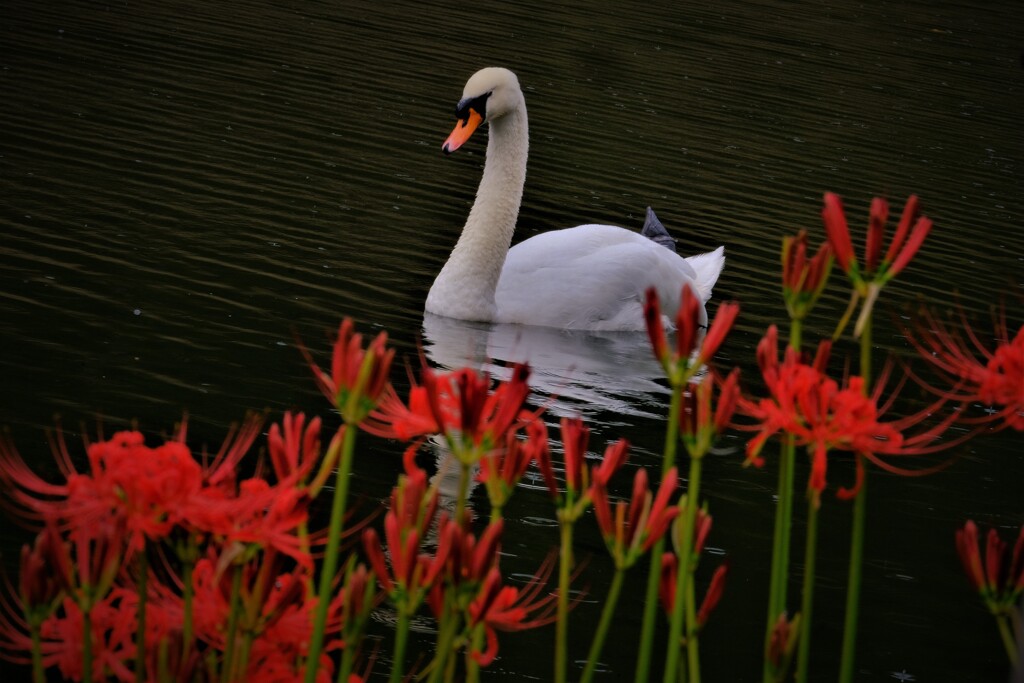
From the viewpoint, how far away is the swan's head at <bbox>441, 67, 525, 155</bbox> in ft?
→ 31.2

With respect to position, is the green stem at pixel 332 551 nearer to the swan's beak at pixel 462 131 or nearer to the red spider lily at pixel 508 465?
the red spider lily at pixel 508 465

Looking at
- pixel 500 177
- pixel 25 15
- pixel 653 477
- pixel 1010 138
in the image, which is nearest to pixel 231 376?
pixel 653 477

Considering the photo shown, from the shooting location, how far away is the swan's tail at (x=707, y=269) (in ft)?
34.5

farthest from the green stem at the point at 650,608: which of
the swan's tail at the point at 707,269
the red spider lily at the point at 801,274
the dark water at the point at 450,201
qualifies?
the swan's tail at the point at 707,269

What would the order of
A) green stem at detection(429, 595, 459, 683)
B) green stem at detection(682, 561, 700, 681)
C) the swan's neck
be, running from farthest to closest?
the swan's neck → green stem at detection(682, 561, 700, 681) → green stem at detection(429, 595, 459, 683)

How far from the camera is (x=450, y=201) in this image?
488 inches

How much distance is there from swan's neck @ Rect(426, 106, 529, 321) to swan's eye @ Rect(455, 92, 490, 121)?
10.9 inches

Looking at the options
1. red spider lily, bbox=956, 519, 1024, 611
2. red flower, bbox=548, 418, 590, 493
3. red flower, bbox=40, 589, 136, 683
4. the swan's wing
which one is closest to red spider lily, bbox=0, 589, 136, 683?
red flower, bbox=40, 589, 136, 683

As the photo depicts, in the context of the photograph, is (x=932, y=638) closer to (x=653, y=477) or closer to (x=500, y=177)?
(x=653, y=477)

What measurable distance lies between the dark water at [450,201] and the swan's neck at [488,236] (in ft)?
0.67

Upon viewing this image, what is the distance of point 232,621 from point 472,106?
7.80 metres

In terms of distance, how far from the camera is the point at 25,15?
16969 mm

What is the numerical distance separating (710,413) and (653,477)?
4.67 meters

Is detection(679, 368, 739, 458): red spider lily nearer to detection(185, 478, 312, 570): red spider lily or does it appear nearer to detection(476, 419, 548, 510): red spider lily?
detection(476, 419, 548, 510): red spider lily
